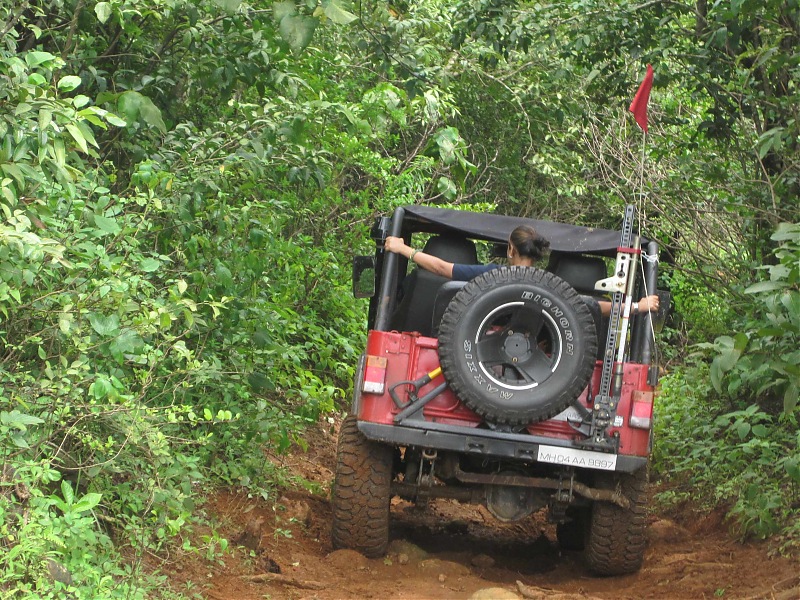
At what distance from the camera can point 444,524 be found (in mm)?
7465

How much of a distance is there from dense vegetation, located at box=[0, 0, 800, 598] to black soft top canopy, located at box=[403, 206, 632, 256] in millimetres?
313

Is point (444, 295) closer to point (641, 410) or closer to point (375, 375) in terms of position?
point (375, 375)

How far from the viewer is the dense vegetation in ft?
14.2

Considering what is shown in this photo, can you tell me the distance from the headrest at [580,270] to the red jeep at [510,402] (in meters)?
0.16

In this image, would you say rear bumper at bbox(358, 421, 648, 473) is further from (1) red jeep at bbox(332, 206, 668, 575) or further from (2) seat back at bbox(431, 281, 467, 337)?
(2) seat back at bbox(431, 281, 467, 337)

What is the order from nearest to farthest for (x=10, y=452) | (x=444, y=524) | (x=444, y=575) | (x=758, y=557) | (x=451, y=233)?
1. (x=10, y=452)
2. (x=444, y=575)
3. (x=758, y=557)
4. (x=451, y=233)
5. (x=444, y=524)

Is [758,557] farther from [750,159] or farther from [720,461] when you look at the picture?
[750,159]

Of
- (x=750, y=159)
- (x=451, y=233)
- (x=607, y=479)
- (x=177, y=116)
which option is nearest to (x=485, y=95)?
(x=750, y=159)

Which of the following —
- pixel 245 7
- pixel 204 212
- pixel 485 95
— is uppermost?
pixel 485 95

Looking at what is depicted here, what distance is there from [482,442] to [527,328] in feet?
2.07

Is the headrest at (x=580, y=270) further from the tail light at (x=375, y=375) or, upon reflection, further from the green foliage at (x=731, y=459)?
the tail light at (x=375, y=375)

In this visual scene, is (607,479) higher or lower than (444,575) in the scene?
higher

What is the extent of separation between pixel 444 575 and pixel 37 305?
2.57 metres

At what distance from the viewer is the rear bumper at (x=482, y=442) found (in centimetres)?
550
